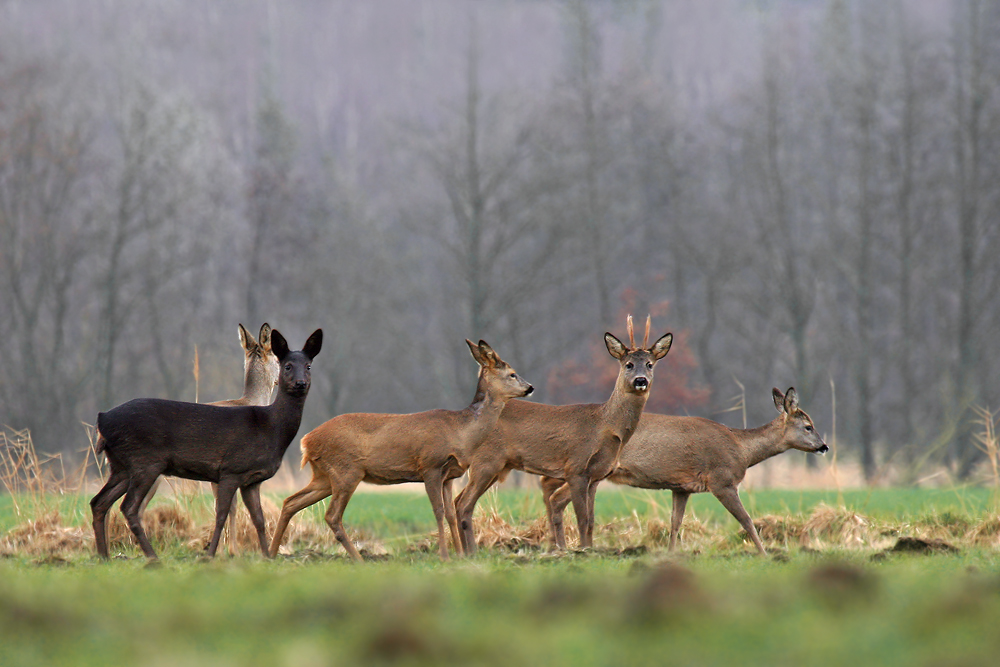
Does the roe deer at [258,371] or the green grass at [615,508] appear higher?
the roe deer at [258,371]

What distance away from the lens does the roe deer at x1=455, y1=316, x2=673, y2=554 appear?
36.0 ft

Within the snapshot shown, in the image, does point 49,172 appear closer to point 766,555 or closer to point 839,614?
point 766,555

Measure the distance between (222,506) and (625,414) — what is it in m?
4.01

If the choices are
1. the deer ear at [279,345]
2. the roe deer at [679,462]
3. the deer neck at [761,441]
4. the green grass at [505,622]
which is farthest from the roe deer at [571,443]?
the green grass at [505,622]

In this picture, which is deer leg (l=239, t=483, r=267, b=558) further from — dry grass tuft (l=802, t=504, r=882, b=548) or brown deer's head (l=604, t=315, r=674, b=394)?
Result: dry grass tuft (l=802, t=504, r=882, b=548)

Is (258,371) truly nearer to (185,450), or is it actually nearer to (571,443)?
(185,450)

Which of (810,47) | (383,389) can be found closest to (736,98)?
(810,47)

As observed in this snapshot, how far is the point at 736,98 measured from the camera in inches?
1287

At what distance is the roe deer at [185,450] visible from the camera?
377 inches

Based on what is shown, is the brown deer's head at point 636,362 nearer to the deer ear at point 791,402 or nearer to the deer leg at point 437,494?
the deer ear at point 791,402

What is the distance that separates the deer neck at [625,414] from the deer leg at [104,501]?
4.60m

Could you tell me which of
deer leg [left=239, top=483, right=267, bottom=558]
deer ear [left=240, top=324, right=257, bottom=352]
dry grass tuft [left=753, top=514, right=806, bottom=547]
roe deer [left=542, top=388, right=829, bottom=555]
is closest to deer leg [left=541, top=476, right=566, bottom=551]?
roe deer [left=542, top=388, right=829, bottom=555]

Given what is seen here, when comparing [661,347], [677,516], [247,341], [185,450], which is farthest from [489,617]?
[247,341]

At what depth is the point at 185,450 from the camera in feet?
31.8
